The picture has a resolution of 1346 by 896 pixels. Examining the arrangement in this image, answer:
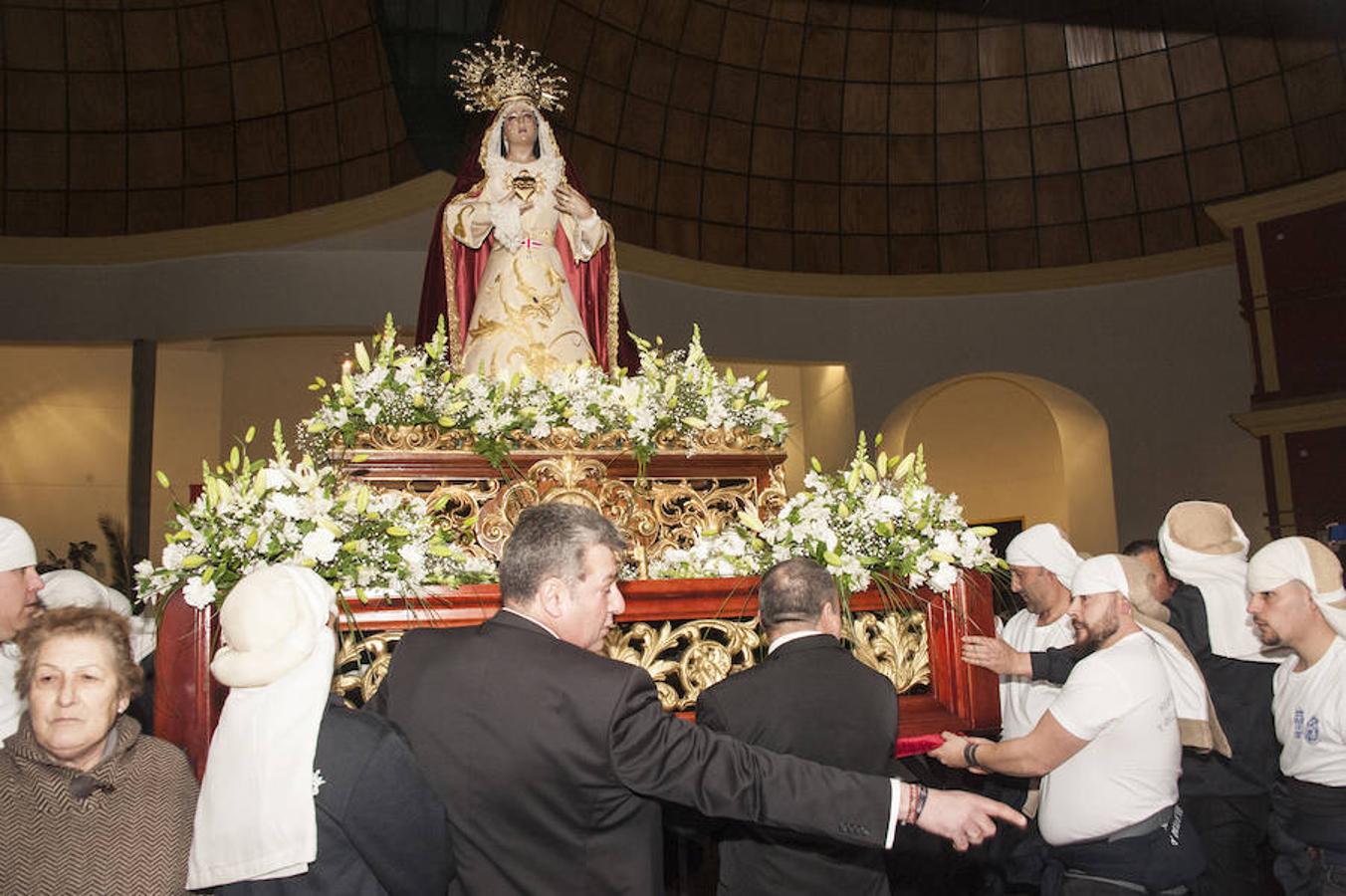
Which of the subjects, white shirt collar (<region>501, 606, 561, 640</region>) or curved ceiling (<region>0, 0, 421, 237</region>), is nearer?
white shirt collar (<region>501, 606, 561, 640</region>)

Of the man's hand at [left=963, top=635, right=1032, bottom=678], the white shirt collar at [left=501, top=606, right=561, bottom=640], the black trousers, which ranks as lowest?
the black trousers

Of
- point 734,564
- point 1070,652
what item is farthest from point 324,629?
point 1070,652

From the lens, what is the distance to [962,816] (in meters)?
2.28

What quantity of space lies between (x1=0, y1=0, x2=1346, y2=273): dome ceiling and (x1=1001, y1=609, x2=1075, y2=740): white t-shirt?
696 cm

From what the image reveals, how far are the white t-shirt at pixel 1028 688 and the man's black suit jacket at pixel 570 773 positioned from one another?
1827 mm

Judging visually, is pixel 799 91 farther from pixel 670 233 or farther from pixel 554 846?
pixel 554 846

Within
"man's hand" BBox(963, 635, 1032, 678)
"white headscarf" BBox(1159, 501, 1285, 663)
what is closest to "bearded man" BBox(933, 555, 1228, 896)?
"man's hand" BBox(963, 635, 1032, 678)

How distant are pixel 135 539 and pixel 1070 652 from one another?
8.29m

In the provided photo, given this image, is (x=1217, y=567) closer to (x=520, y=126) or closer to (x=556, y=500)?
(x=556, y=500)

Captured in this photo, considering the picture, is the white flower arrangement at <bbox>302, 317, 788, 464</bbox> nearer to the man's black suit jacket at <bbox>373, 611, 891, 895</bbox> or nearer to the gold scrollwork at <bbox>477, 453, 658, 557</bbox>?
the gold scrollwork at <bbox>477, 453, 658, 557</bbox>

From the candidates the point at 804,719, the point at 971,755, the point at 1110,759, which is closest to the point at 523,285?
the point at 971,755

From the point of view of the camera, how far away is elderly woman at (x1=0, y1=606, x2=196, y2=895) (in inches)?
91.4

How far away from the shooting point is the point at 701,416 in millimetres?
4520

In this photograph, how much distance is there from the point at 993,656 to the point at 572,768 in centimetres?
174
